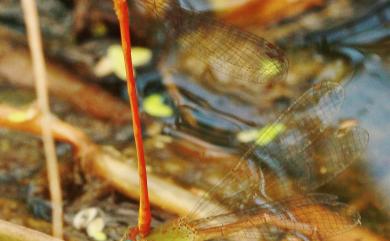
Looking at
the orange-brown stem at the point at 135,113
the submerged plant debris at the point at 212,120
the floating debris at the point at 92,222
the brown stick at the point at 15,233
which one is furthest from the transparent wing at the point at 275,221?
the brown stick at the point at 15,233

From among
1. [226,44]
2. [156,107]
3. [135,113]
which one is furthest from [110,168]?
[226,44]

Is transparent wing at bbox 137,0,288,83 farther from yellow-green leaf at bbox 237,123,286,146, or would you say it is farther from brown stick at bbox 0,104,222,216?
brown stick at bbox 0,104,222,216

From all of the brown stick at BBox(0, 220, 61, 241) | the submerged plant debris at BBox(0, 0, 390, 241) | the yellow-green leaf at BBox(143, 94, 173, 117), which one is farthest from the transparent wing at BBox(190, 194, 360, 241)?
the yellow-green leaf at BBox(143, 94, 173, 117)

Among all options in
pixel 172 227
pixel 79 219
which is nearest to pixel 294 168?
pixel 172 227

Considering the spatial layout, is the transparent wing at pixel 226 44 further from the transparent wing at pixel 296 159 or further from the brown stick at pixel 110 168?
the brown stick at pixel 110 168

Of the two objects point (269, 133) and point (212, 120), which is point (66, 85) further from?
point (269, 133)

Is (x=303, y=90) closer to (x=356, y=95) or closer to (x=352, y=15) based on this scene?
(x=356, y=95)
